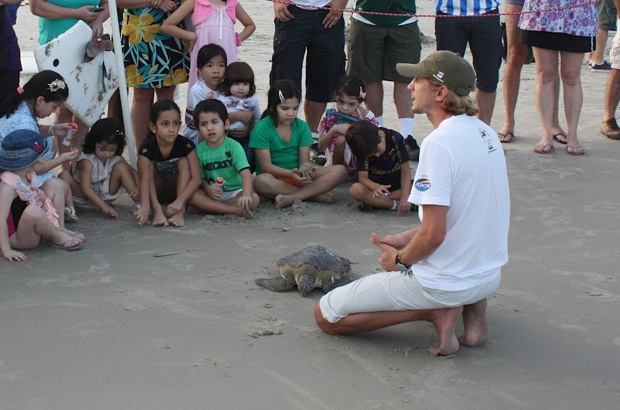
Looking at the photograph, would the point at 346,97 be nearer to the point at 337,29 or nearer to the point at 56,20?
the point at 337,29

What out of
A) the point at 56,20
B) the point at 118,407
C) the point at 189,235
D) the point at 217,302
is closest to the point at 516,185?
the point at 189,235

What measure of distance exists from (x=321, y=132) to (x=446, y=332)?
2.63 metres

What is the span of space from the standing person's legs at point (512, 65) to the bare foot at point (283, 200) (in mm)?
2200

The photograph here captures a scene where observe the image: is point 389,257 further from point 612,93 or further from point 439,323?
point 612,93

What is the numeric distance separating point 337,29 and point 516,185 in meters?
1.61

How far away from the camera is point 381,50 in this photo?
20.6 feet

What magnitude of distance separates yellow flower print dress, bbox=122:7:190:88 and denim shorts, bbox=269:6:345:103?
0.67 m

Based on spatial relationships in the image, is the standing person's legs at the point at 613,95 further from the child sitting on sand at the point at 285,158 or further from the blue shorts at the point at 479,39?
the child sitting on sand at the point at 285,158

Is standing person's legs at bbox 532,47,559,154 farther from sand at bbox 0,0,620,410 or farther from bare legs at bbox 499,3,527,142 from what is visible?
sand at bbox 0,0,620,410

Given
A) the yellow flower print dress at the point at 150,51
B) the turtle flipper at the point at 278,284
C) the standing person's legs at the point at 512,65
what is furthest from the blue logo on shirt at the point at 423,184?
the standing person's legs at the point at 512,65

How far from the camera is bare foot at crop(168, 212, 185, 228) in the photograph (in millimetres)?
4918

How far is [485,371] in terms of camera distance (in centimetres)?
333

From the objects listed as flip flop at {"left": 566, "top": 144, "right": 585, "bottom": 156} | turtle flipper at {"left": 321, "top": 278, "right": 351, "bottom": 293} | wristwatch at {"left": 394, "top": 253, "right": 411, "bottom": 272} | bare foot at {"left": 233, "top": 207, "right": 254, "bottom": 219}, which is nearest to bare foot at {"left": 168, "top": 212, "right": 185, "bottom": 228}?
bare foot at {"left": 233, "top": 207, "right": 254, "bottom": 219}

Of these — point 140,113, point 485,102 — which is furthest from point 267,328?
point 485,102
